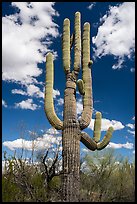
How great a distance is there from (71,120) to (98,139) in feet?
5.47

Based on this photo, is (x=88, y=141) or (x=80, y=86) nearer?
(x=80, y=86)

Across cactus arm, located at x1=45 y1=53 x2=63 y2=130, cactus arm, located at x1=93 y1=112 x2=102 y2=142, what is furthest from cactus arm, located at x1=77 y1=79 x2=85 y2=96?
cactus arm, located at x1=93 y1=112 x2=102 y2=142

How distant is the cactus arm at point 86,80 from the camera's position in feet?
29.0

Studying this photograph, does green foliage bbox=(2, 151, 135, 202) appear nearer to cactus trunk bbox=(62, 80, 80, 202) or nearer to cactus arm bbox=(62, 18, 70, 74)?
Result: cactus trunk bbox=(62, 80, 80, 202)

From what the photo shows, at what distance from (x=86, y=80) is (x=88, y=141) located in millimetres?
1871

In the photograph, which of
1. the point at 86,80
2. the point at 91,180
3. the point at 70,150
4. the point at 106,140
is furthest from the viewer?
the point at 91,180

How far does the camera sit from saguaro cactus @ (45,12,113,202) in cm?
794

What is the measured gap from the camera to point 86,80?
30.4ft

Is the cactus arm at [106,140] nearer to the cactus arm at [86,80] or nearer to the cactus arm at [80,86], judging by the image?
the cactus arm at [86,80]

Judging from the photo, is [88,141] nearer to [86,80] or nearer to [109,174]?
[86,80]

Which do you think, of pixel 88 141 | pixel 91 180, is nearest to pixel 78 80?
pixel 88 141

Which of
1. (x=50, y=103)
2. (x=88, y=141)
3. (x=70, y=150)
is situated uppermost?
(x=50, y=103)

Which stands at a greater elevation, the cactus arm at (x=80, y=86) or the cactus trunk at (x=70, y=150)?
the cactus arm at (x=80, y=86)

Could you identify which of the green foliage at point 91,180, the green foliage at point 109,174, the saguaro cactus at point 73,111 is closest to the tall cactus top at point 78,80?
the saguaro cactus at point 73,111
